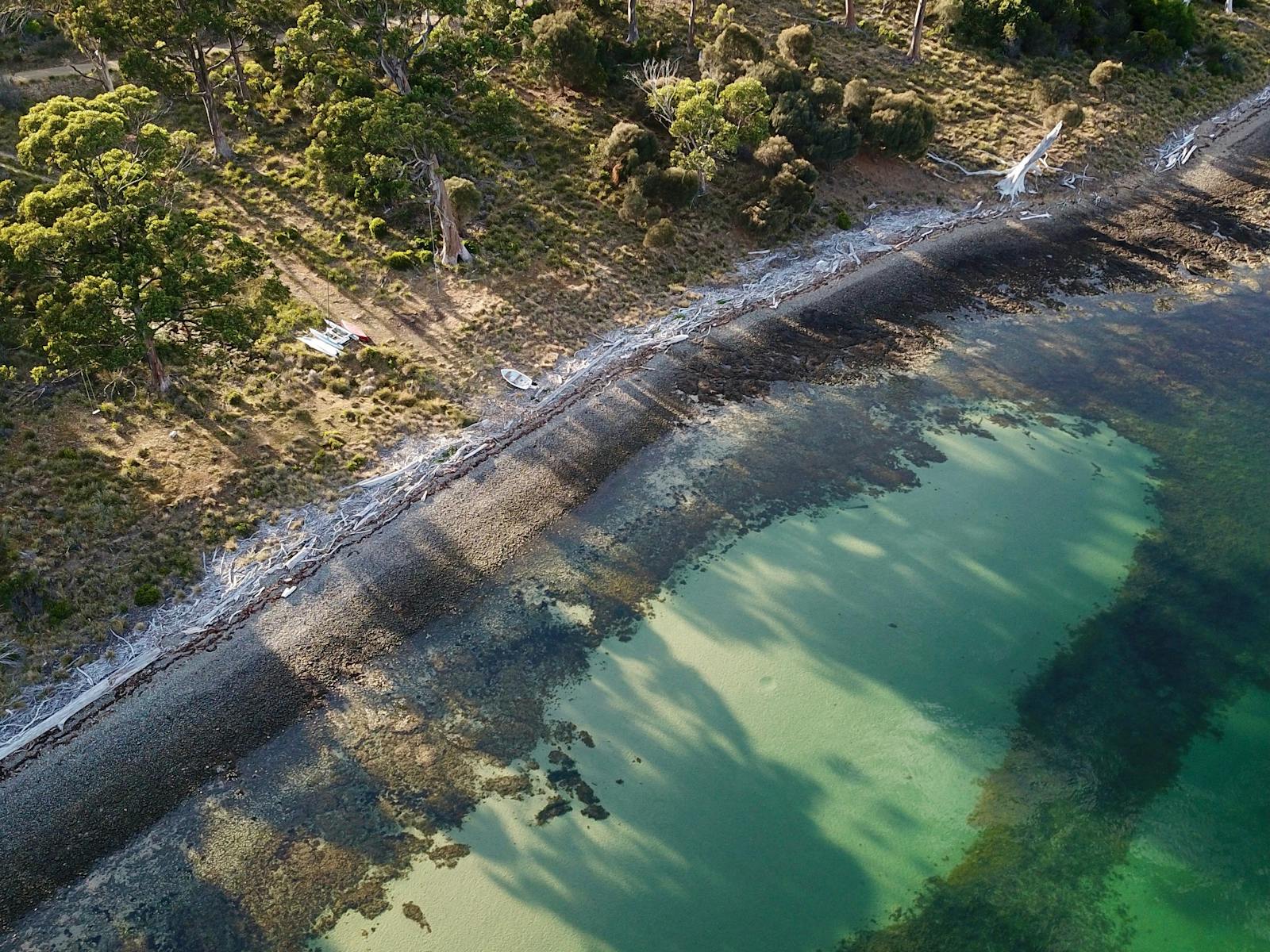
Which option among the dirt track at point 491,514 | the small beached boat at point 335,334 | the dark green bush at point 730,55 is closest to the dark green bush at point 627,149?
the dark green bush at point 730,55

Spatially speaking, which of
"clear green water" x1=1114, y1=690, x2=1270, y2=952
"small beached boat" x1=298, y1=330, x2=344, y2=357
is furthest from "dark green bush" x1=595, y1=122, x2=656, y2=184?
"clear green water" x1=1114, y1=690, x2=1270, y2=952

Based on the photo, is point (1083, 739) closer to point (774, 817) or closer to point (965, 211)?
point (774, 817)

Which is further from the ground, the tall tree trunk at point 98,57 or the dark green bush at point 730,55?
the dark green bush at point 730,55

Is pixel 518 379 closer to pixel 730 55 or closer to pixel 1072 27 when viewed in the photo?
pixel 730 55

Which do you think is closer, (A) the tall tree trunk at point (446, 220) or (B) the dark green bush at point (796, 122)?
(A) the tall tree trunk at point (446, 220)

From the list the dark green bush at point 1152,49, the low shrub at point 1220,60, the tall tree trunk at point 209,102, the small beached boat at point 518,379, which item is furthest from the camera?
the low shrub at point 1220,60

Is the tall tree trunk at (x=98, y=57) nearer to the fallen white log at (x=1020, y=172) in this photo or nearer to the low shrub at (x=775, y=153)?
the low shrub at (x=775, y=153)

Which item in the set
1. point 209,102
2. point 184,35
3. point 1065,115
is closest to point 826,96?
point 1065,115
